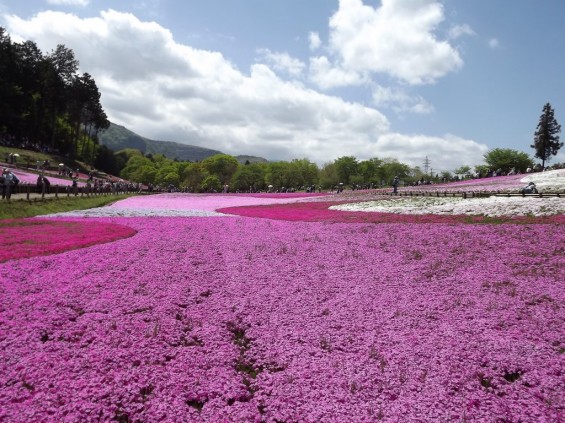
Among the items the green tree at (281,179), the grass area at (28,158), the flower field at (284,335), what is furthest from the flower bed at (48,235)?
the green tree at (281,179)

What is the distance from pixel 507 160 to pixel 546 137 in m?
12.0

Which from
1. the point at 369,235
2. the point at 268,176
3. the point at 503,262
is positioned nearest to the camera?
the point at 503,262

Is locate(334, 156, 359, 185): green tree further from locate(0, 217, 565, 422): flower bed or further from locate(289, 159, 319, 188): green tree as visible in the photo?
locate(0, 217, 565, 422): flower bed

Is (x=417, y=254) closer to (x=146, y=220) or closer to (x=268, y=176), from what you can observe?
(x=146, y=220)

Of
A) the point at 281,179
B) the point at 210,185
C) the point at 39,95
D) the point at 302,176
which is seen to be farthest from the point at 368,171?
the point at 39,95

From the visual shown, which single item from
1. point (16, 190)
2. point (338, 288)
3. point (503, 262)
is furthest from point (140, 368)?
point (16, 190)

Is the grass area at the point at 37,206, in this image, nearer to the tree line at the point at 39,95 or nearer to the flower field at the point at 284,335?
the flower field at the point at 284,335

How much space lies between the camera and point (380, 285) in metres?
12.2

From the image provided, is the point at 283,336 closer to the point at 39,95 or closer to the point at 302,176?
the point at 39,95

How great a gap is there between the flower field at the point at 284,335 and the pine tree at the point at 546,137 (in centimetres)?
10542

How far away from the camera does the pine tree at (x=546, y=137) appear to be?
4011 inches

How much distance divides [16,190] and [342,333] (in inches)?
1380

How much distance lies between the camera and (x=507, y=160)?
112 m

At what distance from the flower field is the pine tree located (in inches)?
4151
